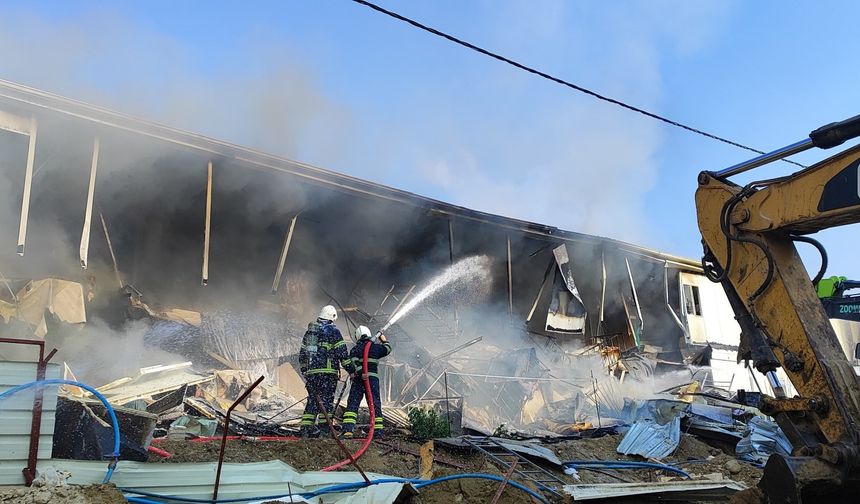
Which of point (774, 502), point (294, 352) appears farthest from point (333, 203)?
point (774, 502)

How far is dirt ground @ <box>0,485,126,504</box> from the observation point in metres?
3.35

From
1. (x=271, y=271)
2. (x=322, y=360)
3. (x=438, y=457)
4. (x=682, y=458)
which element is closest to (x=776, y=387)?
(x=438, y=457)

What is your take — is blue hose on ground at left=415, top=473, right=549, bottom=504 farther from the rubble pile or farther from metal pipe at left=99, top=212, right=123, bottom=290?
metal pipe at left=99, top=212, right=123, bottom=290

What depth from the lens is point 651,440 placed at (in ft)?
27.5

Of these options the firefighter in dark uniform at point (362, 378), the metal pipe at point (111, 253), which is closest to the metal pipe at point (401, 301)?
the metal pipe at point (111, 253)

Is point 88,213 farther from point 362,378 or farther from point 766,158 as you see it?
point 766,158

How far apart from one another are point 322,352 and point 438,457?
7.85 ft

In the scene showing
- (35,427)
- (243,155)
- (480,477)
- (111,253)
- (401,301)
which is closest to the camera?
(35,427)

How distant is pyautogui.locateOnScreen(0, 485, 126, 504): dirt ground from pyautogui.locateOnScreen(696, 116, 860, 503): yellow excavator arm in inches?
164

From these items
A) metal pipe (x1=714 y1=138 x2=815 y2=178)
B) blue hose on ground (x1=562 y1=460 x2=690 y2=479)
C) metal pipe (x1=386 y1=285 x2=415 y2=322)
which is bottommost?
Result: blue hose on ground (x1=562 y1=460 x2=690 y2=479)

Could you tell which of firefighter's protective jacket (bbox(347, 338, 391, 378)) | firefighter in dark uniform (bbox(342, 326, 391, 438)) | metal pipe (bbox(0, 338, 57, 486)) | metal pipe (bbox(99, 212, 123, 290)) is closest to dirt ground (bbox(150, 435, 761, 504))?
firefighter in dark uniform (bbox(342, 326, 391, 438))

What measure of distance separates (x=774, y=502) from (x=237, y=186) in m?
11.1

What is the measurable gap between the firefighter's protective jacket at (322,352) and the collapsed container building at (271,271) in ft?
10.3

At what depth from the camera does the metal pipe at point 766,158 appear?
4.27m
